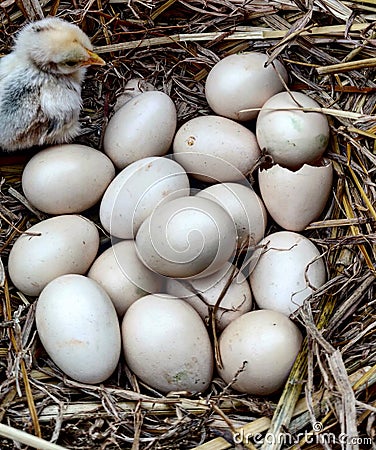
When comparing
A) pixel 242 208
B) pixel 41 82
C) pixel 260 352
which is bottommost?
pixel 260 352

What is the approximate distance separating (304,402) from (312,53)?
82 centimetres

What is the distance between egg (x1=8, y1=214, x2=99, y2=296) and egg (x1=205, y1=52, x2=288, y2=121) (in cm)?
45

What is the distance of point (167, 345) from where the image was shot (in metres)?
1.33

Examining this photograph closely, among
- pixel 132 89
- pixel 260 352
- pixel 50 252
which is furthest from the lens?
pixel 132 89

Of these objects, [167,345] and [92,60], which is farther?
[92,60]

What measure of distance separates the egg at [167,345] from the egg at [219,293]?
0.06 metres

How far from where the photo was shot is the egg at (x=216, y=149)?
5.18 feet

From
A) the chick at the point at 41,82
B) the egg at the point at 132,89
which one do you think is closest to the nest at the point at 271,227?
the egg at the point at 132,89

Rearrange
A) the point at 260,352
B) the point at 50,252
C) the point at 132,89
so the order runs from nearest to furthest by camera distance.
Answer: the point at 260,352 → the point at 50,252 → the point at 132,89

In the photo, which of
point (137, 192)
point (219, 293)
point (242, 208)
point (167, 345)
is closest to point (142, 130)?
point (137, 192)

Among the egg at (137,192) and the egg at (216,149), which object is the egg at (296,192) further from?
the egg at (137,192)

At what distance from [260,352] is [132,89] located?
767 mm

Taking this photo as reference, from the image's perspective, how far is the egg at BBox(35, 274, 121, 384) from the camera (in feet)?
4.37

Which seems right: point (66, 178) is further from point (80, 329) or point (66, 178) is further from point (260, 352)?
point (260, 352)
